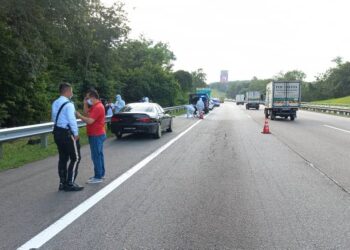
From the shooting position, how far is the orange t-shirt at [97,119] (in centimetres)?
820

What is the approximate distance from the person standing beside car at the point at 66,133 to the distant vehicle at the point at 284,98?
26.9 m

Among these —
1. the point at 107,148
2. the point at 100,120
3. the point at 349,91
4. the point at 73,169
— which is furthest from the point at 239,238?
the point at 349,91

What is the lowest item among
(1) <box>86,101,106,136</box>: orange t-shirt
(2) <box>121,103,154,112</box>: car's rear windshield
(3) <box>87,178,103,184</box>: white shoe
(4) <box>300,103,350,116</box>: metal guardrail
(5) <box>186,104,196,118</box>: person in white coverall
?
(4) <box>300,103,350,116</box>: metal guardrail

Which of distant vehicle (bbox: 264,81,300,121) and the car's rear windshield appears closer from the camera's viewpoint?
the car's rear windshield

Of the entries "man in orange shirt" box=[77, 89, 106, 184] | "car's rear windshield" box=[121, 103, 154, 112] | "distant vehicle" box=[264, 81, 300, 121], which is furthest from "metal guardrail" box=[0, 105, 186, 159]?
"distant vehicle" box=[264, 81, 300, 121]

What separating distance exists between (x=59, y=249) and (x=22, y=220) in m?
1.29

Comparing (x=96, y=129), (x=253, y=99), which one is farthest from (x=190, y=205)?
(x=253, y=99)

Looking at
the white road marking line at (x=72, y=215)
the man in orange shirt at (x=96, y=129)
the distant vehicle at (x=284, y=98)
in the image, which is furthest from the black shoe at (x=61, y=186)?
the distant vehicle at (x=284, y=98)

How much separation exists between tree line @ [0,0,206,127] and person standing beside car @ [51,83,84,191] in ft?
36.0

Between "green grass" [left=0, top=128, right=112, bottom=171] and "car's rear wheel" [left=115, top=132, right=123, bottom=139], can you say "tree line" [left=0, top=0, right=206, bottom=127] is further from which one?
"green grass" [left=0, top=128, right=112, bottom=171]

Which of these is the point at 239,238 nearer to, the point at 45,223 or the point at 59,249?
the point at 59,249

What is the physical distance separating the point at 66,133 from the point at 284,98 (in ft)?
90.3

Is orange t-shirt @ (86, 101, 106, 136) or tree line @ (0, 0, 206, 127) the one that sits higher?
tree line @ (0, 0, 206, 127)

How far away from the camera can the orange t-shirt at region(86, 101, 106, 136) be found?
26.9 ft
